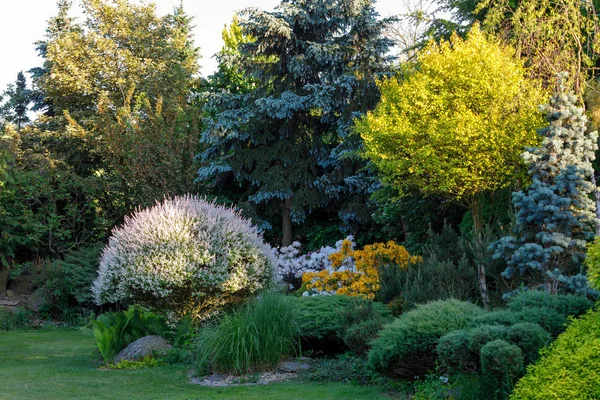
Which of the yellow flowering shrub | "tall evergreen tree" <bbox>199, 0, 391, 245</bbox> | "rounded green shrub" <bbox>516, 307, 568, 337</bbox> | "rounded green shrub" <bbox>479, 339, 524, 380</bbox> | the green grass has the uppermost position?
"tall evergreen tree" <bbox>199, 0, 391, 245</bbox>

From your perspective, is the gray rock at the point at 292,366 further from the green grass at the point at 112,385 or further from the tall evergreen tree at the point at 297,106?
the tall evergreen tree at the point at 297,106

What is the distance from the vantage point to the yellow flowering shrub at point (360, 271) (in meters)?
10.7

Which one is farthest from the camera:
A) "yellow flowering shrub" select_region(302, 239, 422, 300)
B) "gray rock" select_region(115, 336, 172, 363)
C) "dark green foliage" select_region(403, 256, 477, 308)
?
"yellow flowering shrub" select_region(302, 239, 422, 300)

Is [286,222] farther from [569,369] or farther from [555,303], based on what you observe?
[569,369]

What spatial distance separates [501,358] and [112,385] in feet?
16.2

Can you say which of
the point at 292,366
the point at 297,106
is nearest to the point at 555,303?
the point at 292,366

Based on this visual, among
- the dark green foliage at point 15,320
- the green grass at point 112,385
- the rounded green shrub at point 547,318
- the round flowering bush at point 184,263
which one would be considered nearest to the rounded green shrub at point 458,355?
the rounded green shrub at point 547,318

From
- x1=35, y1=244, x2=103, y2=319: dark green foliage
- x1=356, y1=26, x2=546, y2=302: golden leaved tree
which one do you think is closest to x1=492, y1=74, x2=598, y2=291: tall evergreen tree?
x1=356, y1=26, x2=546, y2=302: golden leaved tree

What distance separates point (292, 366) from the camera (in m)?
8.59

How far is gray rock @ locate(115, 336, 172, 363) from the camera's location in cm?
988

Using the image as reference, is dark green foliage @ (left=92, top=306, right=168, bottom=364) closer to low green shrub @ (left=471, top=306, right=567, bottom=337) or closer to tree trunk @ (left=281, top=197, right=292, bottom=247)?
low green shrub @ (left=471, top=306, right=567, bottom=337)

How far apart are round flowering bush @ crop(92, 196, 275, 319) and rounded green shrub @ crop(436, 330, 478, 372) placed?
207 inches

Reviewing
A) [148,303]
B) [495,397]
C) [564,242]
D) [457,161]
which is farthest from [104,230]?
[495,397]

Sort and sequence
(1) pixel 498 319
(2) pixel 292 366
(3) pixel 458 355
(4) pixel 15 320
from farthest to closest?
(4) pixel 15 320 → (2) pixel 292 366 → (1) pixel 498 319 → (3) pixel 458 355
